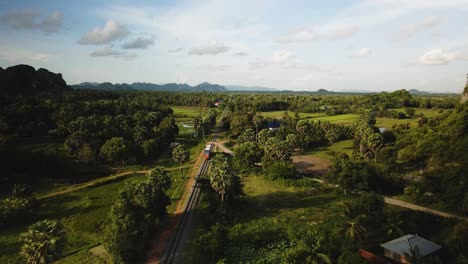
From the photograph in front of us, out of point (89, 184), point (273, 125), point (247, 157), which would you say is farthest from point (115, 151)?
point (273, 125)

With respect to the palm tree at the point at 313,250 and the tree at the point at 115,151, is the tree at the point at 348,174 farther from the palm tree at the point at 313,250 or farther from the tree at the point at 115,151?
the tree at the point at 115,151

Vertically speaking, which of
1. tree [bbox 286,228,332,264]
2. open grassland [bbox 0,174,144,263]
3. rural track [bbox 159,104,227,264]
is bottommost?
open grassland [bbox 0,174,144,263]

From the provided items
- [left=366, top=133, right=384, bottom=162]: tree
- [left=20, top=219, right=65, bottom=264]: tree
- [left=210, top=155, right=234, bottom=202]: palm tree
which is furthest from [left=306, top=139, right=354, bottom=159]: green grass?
[left=20, top=219, right=65, bottom=264]: tree

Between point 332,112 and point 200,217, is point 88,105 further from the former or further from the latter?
point 332,112

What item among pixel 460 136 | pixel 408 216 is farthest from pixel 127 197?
pixel 460 136

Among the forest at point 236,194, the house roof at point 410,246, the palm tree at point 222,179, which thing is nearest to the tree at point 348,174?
the forest at point 236,194

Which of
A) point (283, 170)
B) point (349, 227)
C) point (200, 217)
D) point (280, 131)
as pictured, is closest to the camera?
point (349, 227)

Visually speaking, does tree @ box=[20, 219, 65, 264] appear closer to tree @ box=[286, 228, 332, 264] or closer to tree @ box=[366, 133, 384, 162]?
tree @ box=[286, 228, 332, 264]
